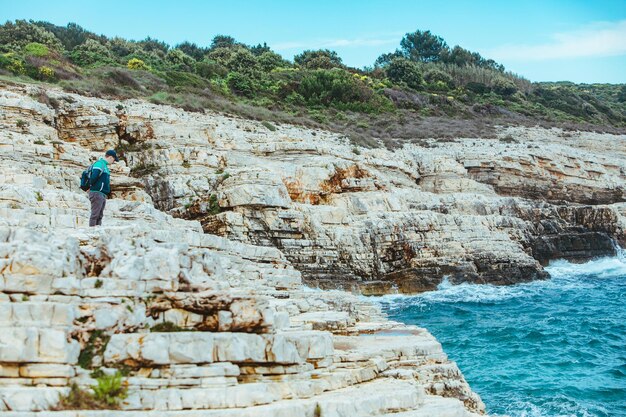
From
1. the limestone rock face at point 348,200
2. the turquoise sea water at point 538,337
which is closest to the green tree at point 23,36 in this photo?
the limestone rock face at point 348,200

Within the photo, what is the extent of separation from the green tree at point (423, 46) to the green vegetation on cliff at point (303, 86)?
4.06 meters

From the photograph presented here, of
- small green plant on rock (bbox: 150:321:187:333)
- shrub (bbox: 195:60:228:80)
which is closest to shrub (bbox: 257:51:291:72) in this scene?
shrub (bbox: 195:60:228:80)

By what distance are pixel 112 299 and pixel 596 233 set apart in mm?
26217

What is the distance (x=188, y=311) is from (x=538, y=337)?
41.4ft

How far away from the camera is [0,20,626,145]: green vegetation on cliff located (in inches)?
1294

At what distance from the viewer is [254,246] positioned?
16156 millimetres

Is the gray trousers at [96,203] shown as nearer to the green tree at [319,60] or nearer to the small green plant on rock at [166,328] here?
the small green plant on rock at [166,328]

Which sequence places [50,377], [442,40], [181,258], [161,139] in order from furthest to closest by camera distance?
[442,40] < [161,139] < [181,258] < [50,377]

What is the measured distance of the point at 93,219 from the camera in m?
11.9

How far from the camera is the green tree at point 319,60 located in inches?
2409

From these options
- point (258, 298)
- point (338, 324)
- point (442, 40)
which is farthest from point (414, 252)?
point (442, 40)

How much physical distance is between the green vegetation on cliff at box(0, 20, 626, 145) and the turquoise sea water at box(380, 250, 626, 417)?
1263cm

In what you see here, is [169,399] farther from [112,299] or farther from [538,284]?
[538,284]

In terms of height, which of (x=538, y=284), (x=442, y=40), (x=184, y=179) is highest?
(x=442, y=40)
